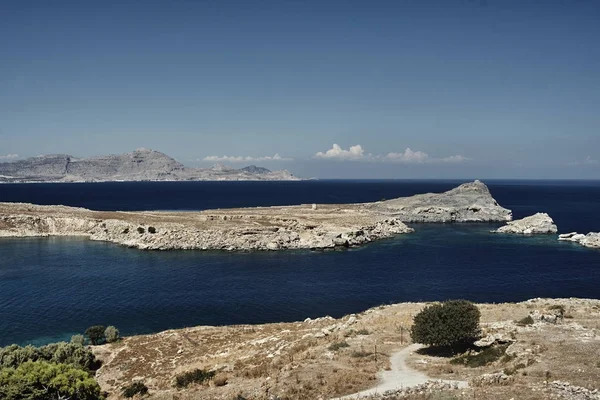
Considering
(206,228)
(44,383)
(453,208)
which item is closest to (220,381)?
(44,383)

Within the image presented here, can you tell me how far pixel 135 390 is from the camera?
28266 mm

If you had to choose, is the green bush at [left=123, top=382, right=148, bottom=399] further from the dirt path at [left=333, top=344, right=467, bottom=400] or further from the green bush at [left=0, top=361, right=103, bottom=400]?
the dirt path at [left=333, top=344, right=467, bottom=400]

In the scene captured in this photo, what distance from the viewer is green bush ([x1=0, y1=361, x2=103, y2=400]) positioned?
22312 mm

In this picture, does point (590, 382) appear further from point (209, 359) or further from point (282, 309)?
point (282, 309)

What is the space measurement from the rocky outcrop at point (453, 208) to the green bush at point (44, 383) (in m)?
129

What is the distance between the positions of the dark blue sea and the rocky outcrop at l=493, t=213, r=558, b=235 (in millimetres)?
14879

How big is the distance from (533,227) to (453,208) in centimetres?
3310

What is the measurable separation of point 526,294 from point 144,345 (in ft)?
169

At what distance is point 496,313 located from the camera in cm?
4022

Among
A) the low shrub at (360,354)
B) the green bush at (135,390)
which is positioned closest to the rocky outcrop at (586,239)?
the low shrub at (360,354)

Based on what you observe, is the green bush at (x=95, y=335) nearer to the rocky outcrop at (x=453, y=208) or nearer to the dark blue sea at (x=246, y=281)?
the dark blue sea at (x=246, y=281)

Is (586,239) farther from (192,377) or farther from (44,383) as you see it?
(44,383)

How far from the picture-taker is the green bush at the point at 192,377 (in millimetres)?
28016

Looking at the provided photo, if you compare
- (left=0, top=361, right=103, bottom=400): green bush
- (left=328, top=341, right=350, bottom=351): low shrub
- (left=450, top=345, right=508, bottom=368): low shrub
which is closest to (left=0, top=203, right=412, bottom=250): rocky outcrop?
(left=328, top=341, right=350, bottom=351): low shrub
